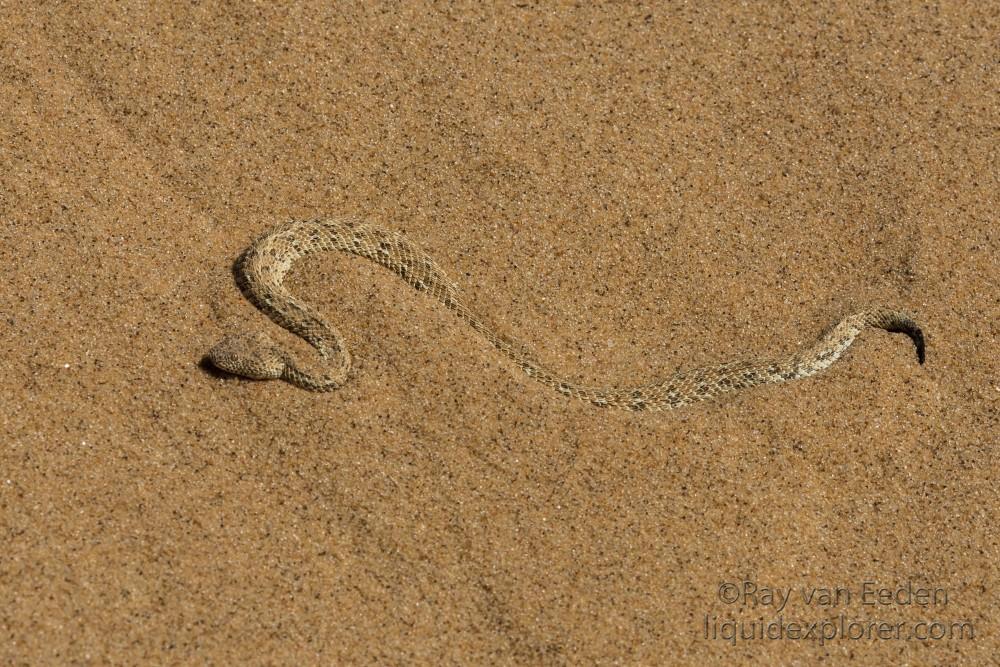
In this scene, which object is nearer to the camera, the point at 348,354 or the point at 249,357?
the point at 249,357

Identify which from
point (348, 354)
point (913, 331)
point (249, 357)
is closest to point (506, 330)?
point (348, 354)

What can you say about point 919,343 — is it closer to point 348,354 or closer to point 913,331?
point 913,331

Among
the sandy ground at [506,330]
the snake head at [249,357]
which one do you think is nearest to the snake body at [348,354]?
the snake head at [249,357]

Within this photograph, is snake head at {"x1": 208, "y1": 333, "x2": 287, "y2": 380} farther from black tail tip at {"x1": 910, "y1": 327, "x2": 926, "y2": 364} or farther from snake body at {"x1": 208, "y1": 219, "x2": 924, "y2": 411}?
black tail tip at {"x1": 910, "y1": 327, "x2": 926, "y2": 364}

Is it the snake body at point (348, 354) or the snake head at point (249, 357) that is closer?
the snake head at point (249, 357)

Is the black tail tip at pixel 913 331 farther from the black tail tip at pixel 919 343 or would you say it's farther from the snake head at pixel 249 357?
the snake head at pixel 249 357

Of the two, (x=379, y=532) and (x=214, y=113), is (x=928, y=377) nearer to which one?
(x=379, y=532)

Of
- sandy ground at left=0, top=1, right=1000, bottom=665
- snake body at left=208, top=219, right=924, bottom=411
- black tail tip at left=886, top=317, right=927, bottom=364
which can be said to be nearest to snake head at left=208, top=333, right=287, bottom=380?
snake body at left=208, top=219, right=924, bottom=411
